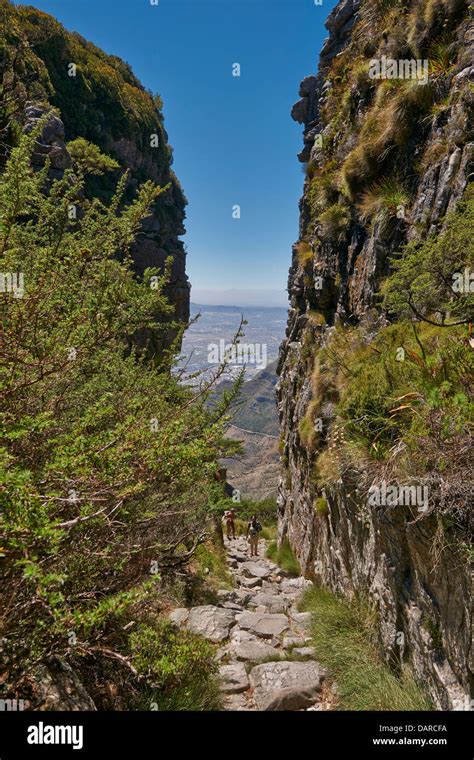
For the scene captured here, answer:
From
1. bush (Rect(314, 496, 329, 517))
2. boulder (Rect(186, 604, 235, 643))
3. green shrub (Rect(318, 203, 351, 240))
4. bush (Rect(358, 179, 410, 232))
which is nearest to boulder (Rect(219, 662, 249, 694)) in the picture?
boulder (Rect(186, 604, 235, 643))

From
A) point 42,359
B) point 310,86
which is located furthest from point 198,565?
point 310,86

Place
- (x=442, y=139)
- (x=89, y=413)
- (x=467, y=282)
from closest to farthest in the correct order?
(x=89, y=413) < (x=467, y=282) < (x=442, y=139)

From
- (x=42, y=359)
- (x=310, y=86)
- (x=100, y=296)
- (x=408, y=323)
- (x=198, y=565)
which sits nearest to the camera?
(x=42, y=359)

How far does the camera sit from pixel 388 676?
452cm

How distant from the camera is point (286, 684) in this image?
5.01 m

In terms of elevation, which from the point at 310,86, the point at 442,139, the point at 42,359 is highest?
the point at 310,86

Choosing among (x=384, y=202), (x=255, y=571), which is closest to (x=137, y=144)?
(x=384, y=202)

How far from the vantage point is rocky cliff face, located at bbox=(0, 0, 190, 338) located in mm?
23781

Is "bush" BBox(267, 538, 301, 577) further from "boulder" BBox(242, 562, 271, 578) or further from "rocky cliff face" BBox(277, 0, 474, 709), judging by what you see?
"boulder" BBox(242, 562, 271, 578)

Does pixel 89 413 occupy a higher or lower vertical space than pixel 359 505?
higher

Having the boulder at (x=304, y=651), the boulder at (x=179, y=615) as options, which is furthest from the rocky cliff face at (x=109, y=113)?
the boulder at (x=304, y=651)

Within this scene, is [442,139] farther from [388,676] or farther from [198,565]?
[198,565]

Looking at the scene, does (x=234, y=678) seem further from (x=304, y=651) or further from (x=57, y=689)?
(x=57, y=689)
